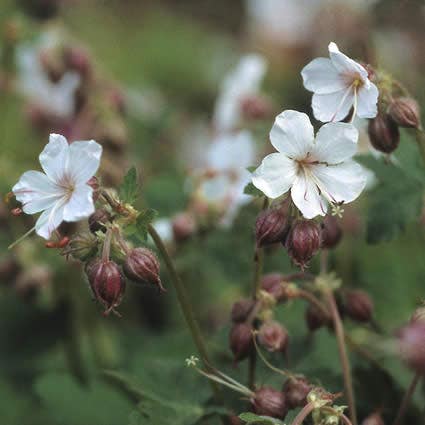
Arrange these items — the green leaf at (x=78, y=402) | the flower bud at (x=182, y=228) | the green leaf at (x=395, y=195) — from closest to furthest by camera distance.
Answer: the green leaf at (x=395, y=195) < the green leaf at (x=78, y=402) < the flower bud at (x=182, y=228)

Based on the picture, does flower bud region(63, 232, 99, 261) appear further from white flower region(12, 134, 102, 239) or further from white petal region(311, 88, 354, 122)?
white petal region(311, 88, 354, 122)

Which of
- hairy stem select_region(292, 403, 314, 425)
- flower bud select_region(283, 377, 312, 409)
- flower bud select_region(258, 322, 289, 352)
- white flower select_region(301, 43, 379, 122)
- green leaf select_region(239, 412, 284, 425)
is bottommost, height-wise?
flower bud select_region(283, 377, 312, 409)

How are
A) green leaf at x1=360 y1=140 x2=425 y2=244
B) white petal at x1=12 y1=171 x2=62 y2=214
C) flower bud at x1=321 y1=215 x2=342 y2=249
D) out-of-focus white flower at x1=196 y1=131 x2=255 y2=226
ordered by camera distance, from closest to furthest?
white petal at x1=12 y1=171 x2=62 y2=214, flower bud at x1=321 y1=215 x2=342 y2=249, green leaf at x1=360 y1=140 x2=425 y2=244, out-of-focus white flower at x1=196 y1=131 x2=255 y2=226

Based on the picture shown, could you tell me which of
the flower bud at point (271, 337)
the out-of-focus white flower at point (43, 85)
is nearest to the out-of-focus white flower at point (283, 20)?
the out-of-focus white flower at point (43, 85)

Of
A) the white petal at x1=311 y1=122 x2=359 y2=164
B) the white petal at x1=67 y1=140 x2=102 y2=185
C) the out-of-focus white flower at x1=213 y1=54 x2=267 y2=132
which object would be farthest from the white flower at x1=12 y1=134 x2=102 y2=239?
the out-of-focus white flower at x1=213 y1=54 x2=267 y2=132

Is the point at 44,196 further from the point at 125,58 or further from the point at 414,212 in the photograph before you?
the point at 125,58

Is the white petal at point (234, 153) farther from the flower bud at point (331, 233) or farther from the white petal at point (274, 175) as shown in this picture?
the white petal at point (274, 175)

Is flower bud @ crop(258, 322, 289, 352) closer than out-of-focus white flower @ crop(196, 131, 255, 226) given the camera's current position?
Yes
